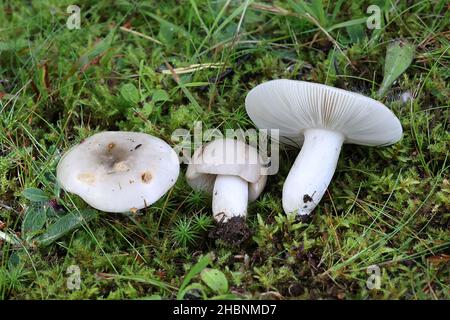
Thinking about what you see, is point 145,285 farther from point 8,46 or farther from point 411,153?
point 8,46

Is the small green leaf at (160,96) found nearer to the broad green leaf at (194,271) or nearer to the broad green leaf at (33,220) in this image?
the broad green leaf at (33,220)

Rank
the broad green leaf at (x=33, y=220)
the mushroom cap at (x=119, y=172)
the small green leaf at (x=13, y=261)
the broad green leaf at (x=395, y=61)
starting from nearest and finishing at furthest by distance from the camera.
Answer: the mushroom cap at (x=119, y=172) < the small green leaf at (x=13, y=261) < the broad green leaf at (x=33, y=220) < the broad green leaf at (x=395, y=61)

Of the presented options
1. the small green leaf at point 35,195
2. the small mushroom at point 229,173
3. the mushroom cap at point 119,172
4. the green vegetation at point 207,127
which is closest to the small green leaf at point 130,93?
the green vegetation at point 207,127

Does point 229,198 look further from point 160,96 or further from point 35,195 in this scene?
point 35,195

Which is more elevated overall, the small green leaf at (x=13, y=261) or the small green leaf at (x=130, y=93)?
the small green leaf at (x=130, y=93)

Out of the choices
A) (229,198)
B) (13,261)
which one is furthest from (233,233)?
(13,261)

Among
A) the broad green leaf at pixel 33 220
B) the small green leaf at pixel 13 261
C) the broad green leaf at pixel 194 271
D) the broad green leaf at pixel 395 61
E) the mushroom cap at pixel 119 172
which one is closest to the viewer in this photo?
the broad green leaf at pixel 194 271
